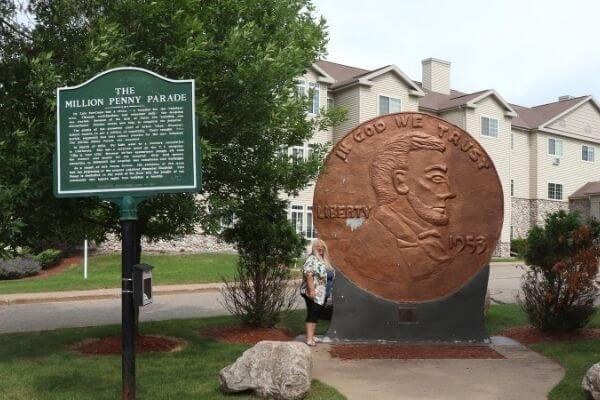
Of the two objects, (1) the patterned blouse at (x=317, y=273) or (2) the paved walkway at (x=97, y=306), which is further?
(2) the paved walkway at (x=97, y=306)

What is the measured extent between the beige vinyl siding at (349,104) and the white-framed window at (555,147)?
15041 millimetres

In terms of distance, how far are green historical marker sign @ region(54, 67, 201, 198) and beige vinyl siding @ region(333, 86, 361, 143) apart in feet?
85.0

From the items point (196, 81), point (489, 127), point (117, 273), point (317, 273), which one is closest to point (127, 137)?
point (196, 81)

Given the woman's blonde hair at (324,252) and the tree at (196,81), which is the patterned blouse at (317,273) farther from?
the tree at (196,81)

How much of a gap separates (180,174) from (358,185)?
15.6ft

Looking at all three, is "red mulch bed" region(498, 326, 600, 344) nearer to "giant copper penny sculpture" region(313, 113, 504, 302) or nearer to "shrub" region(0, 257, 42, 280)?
"giant copper penny sculpture" region(313, 113, 504, 302)

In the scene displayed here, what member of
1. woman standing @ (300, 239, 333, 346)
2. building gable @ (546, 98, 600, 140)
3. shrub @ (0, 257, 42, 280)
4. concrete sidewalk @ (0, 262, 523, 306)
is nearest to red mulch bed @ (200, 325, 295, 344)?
woman standing @ (300, 239, 333, 346)

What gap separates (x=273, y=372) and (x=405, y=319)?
3.79 metres

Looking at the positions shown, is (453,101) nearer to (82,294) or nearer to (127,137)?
(82,294)

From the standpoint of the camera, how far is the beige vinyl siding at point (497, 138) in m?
35.8

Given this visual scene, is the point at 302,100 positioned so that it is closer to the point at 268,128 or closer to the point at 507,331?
the point at 268,128

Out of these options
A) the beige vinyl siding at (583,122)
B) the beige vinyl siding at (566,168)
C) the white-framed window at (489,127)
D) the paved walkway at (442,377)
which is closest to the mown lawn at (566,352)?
the paved walkway at (442,377)

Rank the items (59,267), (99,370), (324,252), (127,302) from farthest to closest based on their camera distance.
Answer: (59,267)
(324,252)
(99,370)
(127,302)

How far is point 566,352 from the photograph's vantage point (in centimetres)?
Answer: 909
